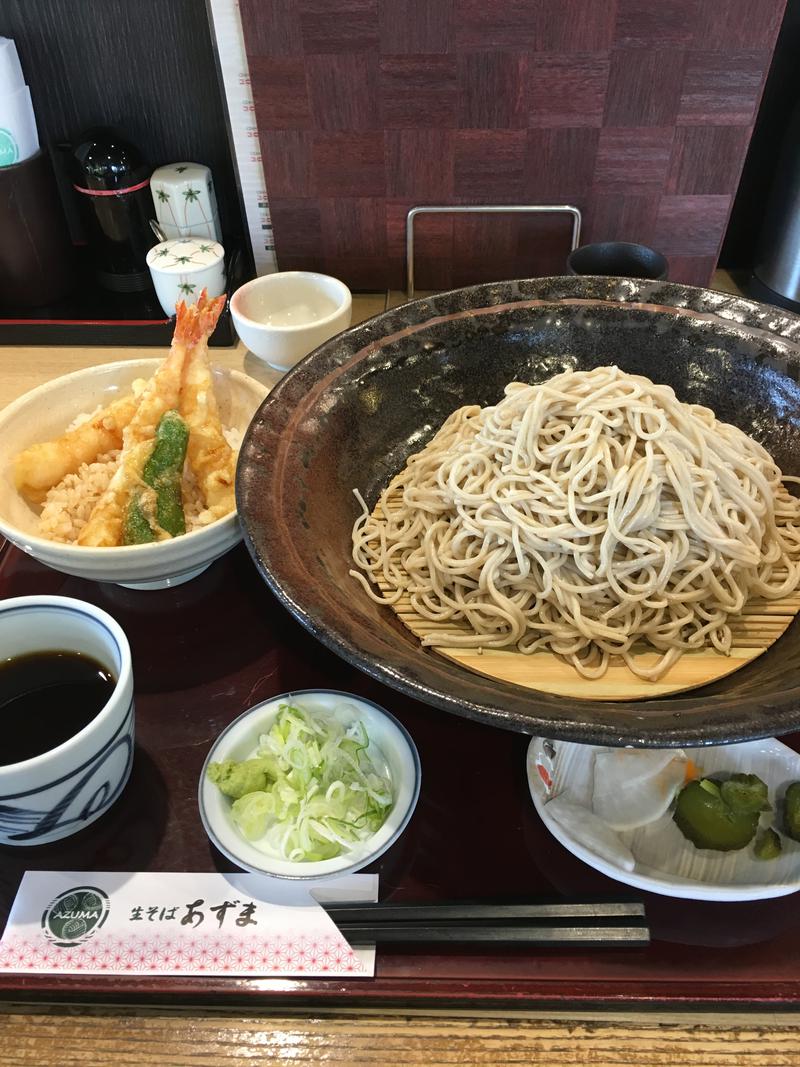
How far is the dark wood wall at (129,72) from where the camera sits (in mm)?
2109

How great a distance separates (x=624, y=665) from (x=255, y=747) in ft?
1.93

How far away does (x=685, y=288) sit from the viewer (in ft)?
5.21

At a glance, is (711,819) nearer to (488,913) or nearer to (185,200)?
(488,913)

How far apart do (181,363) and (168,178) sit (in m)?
0.98

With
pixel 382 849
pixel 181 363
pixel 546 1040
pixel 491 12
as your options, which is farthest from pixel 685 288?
pixel 546 1040

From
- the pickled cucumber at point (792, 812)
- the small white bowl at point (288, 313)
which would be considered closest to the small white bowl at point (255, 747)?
the pickled cucumber at point (792, 812)

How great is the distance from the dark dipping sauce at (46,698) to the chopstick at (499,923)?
0.44 metres

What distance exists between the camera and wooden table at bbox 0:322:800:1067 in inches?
38.3

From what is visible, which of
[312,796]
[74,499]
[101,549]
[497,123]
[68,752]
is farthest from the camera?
[497,123]

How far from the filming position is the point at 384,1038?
39.0 inches

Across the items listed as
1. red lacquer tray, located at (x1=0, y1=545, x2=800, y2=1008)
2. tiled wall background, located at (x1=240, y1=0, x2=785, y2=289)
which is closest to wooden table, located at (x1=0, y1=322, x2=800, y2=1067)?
red lacquer tray, located at (x1=0, y1=545, x2=800, y2=1008)

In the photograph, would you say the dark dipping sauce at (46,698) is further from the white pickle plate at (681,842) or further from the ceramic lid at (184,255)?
the ceramic lid at (184,255)

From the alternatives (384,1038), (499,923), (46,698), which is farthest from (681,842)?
(46,698)

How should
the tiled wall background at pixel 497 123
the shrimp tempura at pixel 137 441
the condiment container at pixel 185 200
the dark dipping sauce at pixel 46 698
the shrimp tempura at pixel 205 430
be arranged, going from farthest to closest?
1. the condiment container at pixel 185 200
2. the tiled wall background at pixel 497 123
3. the shrimp tempura at pixel 205 430
4. the shrimp tempura at pixel 137 441
5. the dark dipping sauce at pixel 46 698
